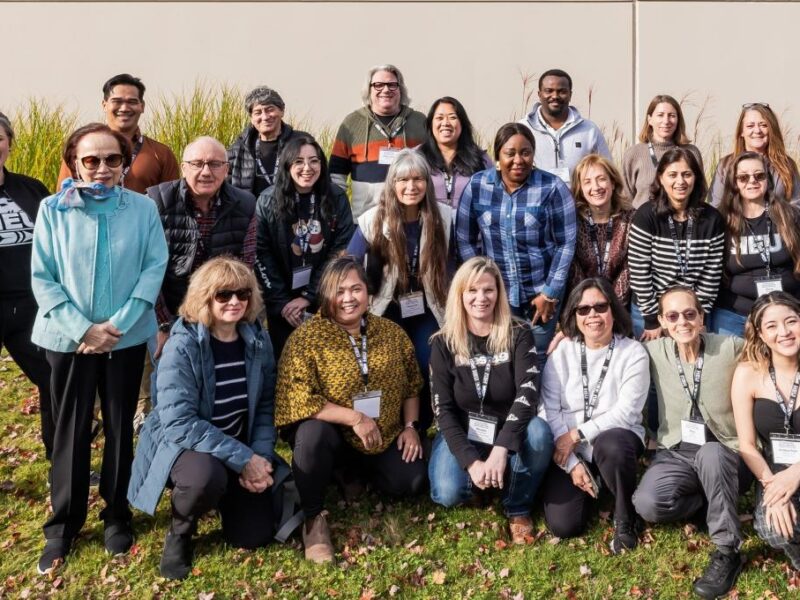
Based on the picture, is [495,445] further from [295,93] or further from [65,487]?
[295,93]

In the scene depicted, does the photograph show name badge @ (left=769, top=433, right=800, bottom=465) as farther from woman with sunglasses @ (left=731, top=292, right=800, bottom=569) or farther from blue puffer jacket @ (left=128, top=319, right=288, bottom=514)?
blue puffer jacket @ (left=128, top=319, right=288, bottom=514)

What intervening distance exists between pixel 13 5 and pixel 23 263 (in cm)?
579

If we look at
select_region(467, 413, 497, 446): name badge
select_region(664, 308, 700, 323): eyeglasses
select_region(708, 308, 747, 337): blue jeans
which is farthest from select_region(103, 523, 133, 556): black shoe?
select_region(708, 308, 747, 337): blue jeans

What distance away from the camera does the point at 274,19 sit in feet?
30.0

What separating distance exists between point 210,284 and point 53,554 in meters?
1.52

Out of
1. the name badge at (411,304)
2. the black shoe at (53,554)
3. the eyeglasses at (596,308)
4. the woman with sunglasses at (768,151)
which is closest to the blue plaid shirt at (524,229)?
the name badge at (411,304)

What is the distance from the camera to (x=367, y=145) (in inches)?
232

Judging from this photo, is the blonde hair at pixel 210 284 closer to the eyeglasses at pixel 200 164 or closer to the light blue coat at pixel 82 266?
the light blue coat at pixel 82 266

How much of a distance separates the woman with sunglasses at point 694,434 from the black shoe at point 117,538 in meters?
2.56

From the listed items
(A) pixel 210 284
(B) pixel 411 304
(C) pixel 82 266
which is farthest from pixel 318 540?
(C) pixel 82 266

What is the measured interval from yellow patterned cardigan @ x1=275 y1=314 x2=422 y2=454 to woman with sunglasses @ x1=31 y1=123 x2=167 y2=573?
0.74 m

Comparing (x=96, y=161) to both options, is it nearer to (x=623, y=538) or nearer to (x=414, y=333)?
(x=414, y=333)

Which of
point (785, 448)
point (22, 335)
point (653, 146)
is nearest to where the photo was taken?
point (785, 448)

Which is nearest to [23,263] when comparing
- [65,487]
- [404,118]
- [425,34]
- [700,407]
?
[65,487]
